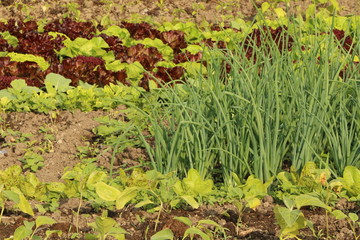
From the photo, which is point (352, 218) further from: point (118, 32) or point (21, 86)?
point (118, 32)

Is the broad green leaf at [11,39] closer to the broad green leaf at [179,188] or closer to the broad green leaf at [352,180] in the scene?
the broad green leaf at [179,188]

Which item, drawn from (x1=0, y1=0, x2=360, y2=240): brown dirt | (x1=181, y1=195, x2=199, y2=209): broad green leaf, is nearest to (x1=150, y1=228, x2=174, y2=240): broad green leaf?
(x1=0, y1=0, x2=360, y2=240): brown dirt

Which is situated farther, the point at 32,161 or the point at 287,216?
the point at 32,161

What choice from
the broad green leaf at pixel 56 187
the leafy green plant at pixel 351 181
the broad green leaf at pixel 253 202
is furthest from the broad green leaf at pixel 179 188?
the leafy green plant at pixel 351 181

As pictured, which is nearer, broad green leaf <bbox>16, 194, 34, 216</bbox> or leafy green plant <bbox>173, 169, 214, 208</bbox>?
broad green leaf <bbox>16, 194, 34, 216</bbox>

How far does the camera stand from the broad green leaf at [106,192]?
10.5ft

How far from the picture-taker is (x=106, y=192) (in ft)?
10.6

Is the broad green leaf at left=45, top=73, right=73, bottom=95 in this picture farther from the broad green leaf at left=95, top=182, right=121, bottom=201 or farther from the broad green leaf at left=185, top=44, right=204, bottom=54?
the broad green leaf at left=95, top=182, right=121, bottom=201

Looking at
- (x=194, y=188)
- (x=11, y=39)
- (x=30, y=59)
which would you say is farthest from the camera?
(x=11, y=39)

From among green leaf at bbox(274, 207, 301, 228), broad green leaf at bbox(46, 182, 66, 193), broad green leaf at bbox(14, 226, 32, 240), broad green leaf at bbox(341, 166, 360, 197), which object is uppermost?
green leaf at bbox(274, 207, 301, 228)

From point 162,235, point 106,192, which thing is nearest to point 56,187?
point 106,192

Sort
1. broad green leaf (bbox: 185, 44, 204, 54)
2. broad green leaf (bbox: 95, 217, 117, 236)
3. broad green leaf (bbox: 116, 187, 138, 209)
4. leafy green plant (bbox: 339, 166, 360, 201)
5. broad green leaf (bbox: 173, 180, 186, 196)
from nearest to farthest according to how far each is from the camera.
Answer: broad green leaf (bbox: 95, 217, 117, 236), broad green leaf (bbox: 116, 187, 138, 209), broad green leaf (bbox: 173, 180, 186, 196), leafy green plant (bbox: 339, 166, 360, 201), broad green leaf (bbox: 185, 44, 204, 54)

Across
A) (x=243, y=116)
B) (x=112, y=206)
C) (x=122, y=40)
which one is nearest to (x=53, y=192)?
(x=112, y=206)

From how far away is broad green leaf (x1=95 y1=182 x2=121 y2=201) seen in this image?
3.20m
